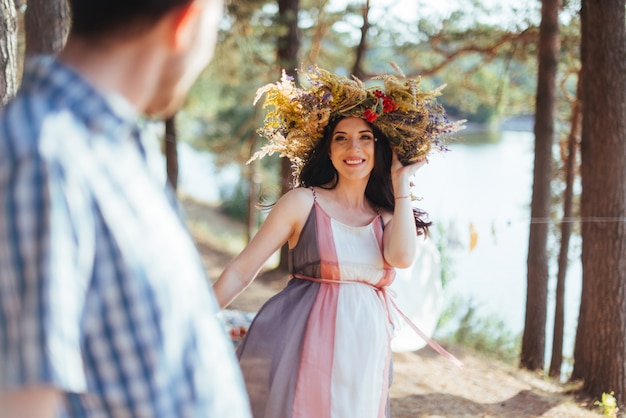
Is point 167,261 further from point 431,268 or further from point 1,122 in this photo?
point 431,268

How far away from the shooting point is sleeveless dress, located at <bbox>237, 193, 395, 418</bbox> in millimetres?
2711

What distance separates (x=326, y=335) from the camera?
2.76 m

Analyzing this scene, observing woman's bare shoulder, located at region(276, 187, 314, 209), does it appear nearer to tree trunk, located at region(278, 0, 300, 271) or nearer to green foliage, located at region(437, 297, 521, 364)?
tree trunk, located at region(278, 0, 300, 271)

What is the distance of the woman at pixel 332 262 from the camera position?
271 centimetres

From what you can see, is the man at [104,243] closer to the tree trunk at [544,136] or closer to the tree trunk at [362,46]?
the tree trunk at [544,136]

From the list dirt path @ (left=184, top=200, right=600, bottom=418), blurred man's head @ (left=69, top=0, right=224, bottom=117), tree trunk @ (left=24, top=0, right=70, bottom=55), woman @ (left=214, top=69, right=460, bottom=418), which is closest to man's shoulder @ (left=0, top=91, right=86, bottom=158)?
blurred man's head @ (left=69, top=0, right=224, bottom=117)

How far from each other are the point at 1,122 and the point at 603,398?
5.56 metres

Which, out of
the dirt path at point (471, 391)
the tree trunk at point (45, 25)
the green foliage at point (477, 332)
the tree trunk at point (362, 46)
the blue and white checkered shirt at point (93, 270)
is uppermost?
the tree trunk at point (362, 46)

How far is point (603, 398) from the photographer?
5.54 m

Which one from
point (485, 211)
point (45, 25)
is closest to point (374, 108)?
point (45, 25)

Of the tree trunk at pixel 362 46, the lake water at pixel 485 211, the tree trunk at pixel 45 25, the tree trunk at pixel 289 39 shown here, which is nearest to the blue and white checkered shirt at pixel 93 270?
the lake water at pixel 485 211

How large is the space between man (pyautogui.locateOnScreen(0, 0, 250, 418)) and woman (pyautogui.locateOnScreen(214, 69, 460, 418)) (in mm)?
1569

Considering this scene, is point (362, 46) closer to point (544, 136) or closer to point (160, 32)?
point (544, 136)

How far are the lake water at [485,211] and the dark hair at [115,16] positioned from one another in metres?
2.29
